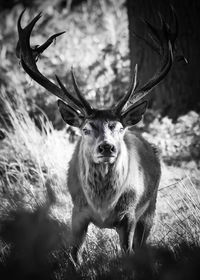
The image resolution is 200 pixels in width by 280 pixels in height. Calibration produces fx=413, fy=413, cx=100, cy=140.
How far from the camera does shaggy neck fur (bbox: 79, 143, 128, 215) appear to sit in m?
3.64

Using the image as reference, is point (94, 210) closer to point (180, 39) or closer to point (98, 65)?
point (180, 39)

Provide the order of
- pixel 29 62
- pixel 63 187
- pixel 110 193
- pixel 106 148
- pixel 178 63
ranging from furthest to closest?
1. pixel 178 63
2. pixel 63 187
3. pixel 29 62
4. pixel 110 193
5. pixel 106 148

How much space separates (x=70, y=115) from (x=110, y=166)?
2.26ft

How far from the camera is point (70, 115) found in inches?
157

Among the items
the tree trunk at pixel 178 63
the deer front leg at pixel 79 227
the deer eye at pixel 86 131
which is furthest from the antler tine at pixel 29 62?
the tree trunk at pixel 178 63

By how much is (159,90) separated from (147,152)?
2.75 metres

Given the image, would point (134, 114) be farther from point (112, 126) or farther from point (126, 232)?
point (126, 232)

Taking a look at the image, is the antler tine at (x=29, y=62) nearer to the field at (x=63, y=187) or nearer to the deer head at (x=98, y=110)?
the deer head at (x=98, y=110)

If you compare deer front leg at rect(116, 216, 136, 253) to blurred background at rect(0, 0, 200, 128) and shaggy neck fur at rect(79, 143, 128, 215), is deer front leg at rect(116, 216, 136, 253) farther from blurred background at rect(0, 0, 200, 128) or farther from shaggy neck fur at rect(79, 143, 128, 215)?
blurred background at rect(0, 0, 200, 128)

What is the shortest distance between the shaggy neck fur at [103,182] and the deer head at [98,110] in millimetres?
134

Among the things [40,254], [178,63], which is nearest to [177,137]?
[178,63]

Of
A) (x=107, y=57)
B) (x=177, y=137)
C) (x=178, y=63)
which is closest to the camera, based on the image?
(x=177, y=137)

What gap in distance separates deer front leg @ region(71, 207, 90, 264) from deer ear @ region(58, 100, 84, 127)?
854mm

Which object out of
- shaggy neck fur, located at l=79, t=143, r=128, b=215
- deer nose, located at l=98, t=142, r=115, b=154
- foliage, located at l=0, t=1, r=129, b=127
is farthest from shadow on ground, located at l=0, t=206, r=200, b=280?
foliage, located at l=0, t=1, r=129, b=127
